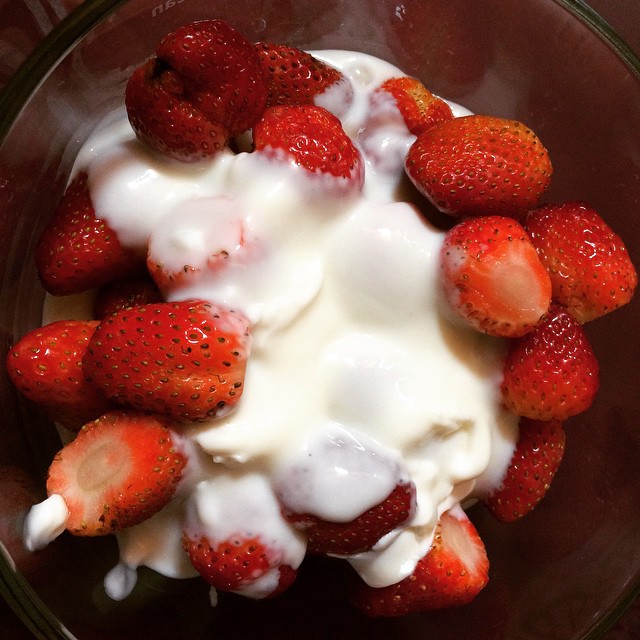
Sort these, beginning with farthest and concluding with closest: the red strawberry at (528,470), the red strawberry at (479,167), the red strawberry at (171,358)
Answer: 1. the red strawberry at (528,470)
2. the red strawberry at (479,167)
3. the red strawberry at (171,358)

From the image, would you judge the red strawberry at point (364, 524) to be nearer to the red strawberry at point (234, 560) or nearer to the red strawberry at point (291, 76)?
the red strawberry at point (234, 560)

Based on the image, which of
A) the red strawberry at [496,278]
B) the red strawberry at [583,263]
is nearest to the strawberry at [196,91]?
the red strawberry at [496,278]

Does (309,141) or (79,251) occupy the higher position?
(309,141)

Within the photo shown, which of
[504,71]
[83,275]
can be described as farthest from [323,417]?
[504,71]

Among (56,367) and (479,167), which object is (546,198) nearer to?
(479,167)

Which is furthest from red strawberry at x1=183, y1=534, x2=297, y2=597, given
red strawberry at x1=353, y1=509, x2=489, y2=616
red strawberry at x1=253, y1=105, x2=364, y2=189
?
red strawberry at x1=253, y1=105, x2=364, y2=189

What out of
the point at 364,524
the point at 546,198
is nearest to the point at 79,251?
the point at 364,524
